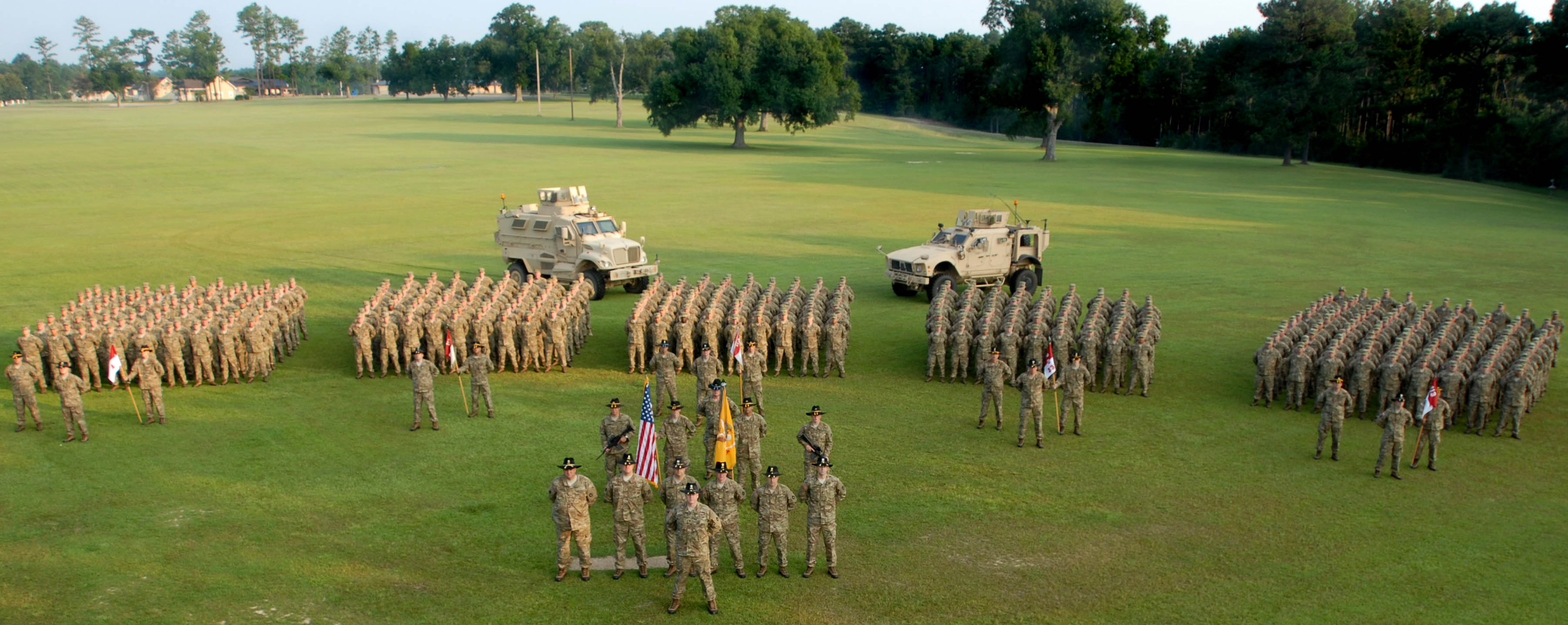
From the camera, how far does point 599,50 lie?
10925 cm

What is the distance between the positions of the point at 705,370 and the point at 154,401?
7.20 metres

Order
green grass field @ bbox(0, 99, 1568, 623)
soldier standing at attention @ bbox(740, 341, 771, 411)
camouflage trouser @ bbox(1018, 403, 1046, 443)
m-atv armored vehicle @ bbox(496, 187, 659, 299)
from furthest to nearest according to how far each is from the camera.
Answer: m-atv armored vehicle @ bbox(496, 187, 659, 299) → soldier standing at attention @ bbox(740, 341, 771, 411) → camouflage trouser @ bbox(1018, 403, 1046, 443) → green grass field @ bbox(0, 99, 1568, 623)

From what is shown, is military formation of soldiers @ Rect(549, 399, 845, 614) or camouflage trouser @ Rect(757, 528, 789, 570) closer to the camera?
military formation of soldiers @ Rect(549, 399, 845, 614)

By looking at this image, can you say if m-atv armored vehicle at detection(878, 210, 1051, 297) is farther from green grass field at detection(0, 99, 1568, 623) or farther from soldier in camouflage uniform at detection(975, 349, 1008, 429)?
soldier in camouflage uniform at detection(975, 349, 1008, 429)

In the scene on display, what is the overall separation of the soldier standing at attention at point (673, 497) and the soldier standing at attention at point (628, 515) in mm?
215

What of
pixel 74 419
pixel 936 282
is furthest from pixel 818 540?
pixel 936 282

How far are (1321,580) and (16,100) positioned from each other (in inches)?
7864

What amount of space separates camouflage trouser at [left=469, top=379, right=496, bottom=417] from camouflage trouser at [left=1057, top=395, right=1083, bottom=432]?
295 inches

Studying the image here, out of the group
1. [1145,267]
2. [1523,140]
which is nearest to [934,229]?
[1145,267]

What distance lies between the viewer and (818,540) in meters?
10.2

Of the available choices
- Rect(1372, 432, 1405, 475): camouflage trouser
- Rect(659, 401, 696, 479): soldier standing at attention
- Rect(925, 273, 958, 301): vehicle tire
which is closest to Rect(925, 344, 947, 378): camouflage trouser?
Rect(925, 273, 958, 301): vehicle tire

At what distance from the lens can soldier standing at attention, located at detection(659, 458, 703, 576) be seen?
9672 mm

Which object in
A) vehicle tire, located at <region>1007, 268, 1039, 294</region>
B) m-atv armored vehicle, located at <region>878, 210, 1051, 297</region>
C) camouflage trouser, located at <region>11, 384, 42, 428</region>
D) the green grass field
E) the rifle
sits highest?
m-atv armored vehicle, located at <region>878, 210, 1051, 297</region>

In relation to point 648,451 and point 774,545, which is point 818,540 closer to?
point 774,545
